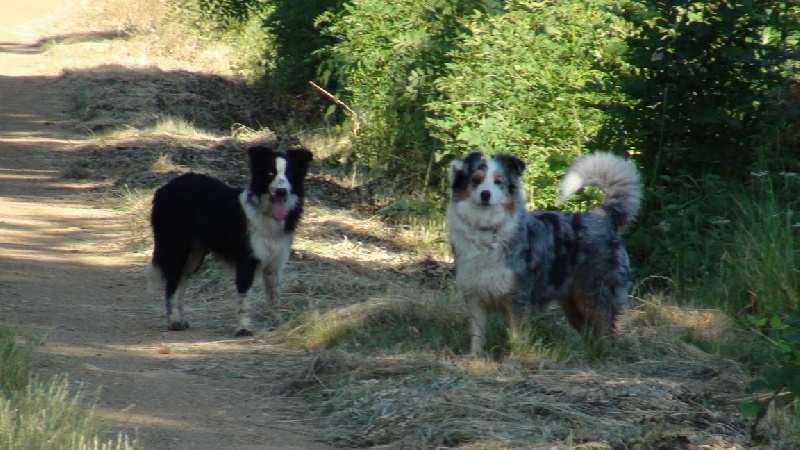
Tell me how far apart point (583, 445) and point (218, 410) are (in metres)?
2.21

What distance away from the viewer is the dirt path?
6.25 meters

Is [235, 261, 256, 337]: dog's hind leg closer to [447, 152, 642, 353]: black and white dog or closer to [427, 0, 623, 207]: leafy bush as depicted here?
[447, 152, 642, 353]: black and white dog

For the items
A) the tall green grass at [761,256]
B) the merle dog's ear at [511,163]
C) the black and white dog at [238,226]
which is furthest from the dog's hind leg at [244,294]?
the tall green grass at [761,256]

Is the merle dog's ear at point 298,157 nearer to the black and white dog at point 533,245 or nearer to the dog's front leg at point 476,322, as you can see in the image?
the black and white dog at point 533,245

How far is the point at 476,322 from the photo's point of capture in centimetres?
763

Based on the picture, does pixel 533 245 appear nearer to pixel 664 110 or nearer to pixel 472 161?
pixel 472 161

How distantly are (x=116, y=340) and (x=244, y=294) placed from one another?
3.41ft

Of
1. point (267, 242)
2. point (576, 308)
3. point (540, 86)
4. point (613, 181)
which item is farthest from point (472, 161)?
point (540, 86)

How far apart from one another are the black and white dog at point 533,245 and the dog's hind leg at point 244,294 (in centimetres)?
192

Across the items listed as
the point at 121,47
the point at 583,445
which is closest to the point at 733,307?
the point at 583,445

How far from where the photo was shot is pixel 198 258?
938cm

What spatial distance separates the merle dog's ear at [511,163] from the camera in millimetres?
7590

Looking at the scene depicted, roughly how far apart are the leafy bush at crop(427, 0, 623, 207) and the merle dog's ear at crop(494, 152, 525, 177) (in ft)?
11.3

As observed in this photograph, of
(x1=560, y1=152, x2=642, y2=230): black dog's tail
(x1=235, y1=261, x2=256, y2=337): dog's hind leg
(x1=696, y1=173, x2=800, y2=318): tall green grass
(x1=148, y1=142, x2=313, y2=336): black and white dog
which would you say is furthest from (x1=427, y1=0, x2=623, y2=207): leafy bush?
(x1=235, y1=261, x2=256, y2=337): dog's hind leg
